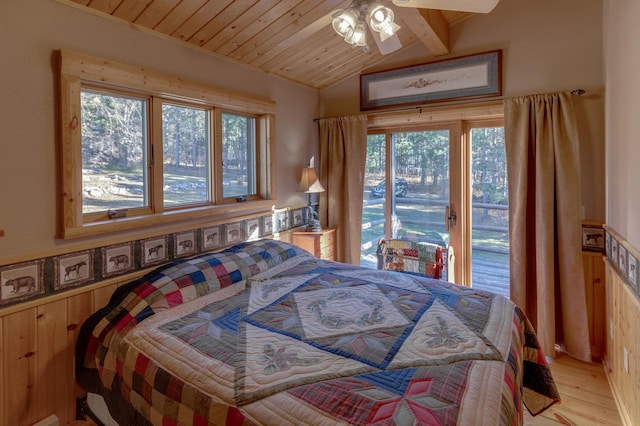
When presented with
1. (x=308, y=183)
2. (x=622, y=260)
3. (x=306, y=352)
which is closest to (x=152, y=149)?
(x=308, y=183)

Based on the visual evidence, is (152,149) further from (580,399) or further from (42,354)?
(580,399)

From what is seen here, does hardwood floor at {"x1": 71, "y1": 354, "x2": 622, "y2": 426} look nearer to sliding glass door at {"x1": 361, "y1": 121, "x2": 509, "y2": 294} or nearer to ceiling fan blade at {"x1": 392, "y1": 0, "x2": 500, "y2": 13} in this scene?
sliding glass door at {"x1": 361, "y1": 121, "x2": 509, "y2": 294}

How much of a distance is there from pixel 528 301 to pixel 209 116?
301 centimetres

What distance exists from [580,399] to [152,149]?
323cm

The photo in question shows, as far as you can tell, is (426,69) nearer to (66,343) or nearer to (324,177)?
(324,177)

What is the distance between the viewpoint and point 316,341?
1546mm

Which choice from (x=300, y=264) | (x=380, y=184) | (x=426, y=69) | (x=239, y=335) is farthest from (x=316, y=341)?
(x=426, y=69)

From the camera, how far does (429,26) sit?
276cm

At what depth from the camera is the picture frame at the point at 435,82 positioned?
3088mm

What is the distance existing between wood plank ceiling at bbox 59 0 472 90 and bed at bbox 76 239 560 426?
5.00 feet

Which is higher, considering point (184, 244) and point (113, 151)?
point (113, 151)

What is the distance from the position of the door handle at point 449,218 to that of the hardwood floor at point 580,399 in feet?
4.41

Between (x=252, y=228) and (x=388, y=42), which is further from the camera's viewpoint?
(x=252, y=228)

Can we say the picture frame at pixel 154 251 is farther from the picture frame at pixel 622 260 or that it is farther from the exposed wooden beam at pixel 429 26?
the picture frame at pixel 622 260
